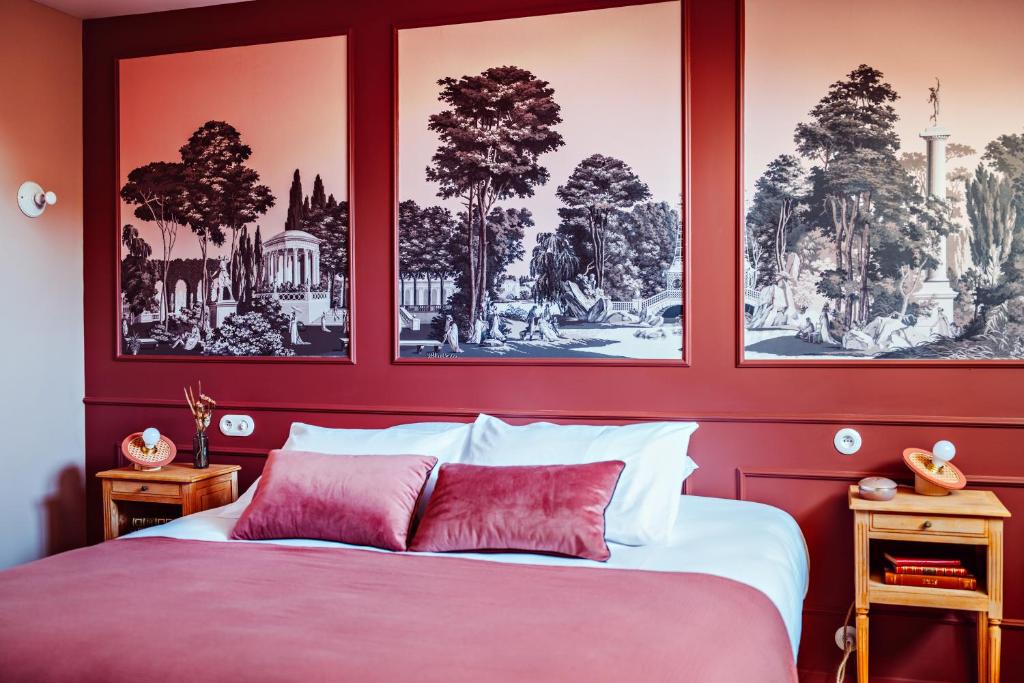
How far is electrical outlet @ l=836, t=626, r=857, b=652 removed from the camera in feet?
10.4

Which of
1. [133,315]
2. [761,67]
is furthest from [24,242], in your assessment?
[761,67]

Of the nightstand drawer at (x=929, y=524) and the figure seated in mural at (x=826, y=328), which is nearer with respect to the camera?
the nightstand drawer at (x=929, y=524)

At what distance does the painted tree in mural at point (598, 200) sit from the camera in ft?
11.2

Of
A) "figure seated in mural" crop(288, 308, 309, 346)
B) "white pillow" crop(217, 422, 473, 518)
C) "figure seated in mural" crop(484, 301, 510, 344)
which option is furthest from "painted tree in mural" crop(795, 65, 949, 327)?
Result: "figure seated in mural" crop(288, 308, 309, 346)

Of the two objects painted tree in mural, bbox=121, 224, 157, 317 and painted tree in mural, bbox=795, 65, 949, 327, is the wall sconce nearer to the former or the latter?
painted tree in mural, bbox=121, 224, 157, 317

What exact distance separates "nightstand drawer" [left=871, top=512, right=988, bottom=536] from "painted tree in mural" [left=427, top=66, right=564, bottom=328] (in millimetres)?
1770

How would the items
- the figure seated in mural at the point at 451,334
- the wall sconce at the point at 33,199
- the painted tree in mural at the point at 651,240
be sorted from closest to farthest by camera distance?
the painted tree in mural at the point at 651,240
the figure seated in mural at the point at 451,334
the wall sconce at the point at 33,199

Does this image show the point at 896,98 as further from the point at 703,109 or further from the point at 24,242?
the point at 24,242

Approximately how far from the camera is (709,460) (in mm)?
3354

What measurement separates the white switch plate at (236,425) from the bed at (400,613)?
1.12 metres

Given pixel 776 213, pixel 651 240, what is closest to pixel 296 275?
pixel 651 240

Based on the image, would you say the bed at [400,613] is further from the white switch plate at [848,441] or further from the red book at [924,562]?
the white switch plate at [848,441]

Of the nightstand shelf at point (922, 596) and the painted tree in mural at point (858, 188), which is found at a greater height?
the painted tree in mural at point (858, 188)

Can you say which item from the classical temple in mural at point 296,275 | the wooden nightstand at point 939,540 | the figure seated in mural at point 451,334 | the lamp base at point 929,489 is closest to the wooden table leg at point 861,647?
the wooden nightstand at point 939,540
